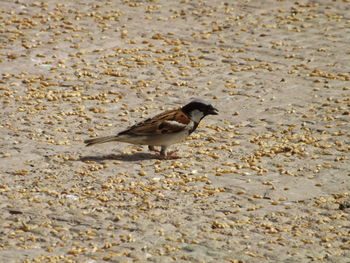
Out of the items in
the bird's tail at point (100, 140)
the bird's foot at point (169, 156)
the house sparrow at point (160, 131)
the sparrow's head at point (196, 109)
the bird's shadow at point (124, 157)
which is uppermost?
the sparrow's head at point (196, 109)

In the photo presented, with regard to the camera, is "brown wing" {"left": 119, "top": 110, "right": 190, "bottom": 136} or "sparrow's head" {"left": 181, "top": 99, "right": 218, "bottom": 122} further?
"sparrow's head" {"left": 181, "top": 99, "right": 218, "bottom": 122}

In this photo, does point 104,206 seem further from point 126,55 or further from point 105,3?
point 105,3

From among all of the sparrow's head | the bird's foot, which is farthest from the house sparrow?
the bird's foot

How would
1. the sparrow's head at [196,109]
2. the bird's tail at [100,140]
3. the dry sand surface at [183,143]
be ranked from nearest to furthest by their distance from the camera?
the dry sand surface at [183,143] < the bird's tail at [100,140] < the sparrow's head at [196,109]

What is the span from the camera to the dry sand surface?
6547 mm

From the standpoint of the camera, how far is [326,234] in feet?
21.9

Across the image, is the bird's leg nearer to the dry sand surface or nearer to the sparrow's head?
the dry sand surface

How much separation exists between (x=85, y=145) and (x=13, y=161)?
2.65ft

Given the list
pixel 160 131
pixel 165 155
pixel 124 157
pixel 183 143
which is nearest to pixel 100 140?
pixel 124 157

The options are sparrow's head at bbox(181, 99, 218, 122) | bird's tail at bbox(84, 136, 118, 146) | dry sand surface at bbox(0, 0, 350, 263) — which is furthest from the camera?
sparrow's head at bbox(181, 99, 218, 122)

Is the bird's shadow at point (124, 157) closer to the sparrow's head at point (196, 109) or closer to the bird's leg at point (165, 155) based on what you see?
the bird's leg at point (165, 155)

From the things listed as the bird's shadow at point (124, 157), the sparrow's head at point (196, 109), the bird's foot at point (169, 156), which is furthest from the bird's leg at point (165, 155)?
the sparrow's head at point (196, 109)

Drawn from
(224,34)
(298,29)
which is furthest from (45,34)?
(298,29)

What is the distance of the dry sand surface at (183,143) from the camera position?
21.5 ft
